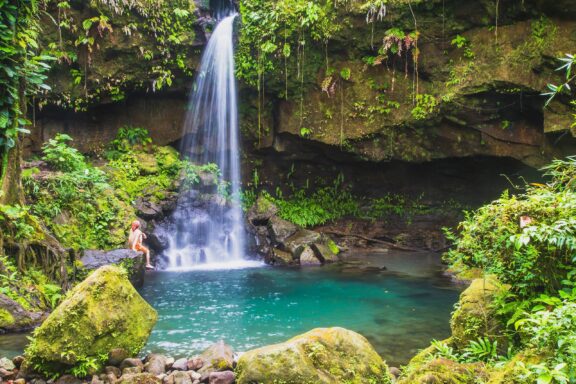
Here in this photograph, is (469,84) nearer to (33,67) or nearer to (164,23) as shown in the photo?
(164,23)

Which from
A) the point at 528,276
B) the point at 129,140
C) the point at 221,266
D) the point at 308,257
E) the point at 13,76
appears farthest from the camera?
the point at 129,140

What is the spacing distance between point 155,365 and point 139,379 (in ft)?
1.80

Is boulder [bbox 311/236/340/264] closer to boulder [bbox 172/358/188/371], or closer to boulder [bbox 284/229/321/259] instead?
boulder [bbox 284/229/321/259]

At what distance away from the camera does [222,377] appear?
4.64m

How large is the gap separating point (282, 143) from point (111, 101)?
6076mm

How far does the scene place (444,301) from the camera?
8.79 meters

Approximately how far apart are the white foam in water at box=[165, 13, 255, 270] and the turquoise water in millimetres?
1917

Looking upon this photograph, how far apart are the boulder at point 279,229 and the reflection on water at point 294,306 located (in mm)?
1833

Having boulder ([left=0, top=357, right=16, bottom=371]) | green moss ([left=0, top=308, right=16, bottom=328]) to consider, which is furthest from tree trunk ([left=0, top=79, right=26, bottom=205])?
boulder ([left=0, top=357, right=16, bottom=371])

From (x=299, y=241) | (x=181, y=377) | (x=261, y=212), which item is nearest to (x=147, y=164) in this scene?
(x=261, y=212)

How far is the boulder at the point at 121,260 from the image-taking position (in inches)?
356

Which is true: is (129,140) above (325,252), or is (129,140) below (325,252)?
above

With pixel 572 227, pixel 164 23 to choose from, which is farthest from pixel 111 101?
pixel 572 227

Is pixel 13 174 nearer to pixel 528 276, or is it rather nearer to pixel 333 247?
pixel 528 276
